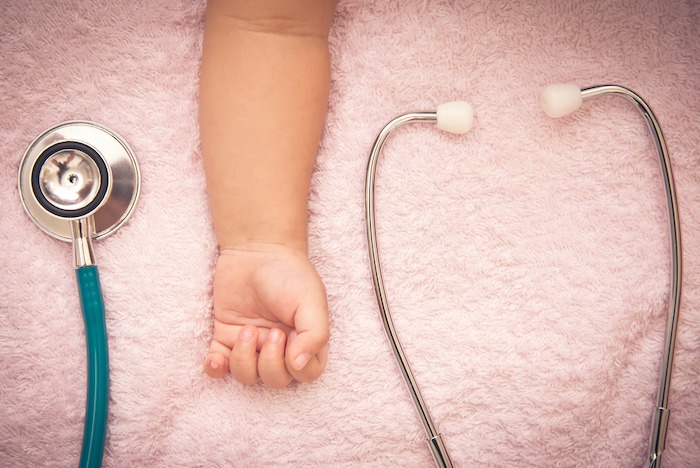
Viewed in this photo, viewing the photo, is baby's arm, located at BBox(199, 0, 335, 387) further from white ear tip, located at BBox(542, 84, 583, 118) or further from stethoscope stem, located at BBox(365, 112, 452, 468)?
white ear tip, located at BBox(542, 84, 583, 118)

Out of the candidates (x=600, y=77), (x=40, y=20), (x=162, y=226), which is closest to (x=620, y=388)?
(x=600, y=77)

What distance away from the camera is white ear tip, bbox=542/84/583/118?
0.62 m

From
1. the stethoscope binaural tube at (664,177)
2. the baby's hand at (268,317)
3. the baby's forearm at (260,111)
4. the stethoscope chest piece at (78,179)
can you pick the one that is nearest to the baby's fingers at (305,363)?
the baby's hand at (268,317)

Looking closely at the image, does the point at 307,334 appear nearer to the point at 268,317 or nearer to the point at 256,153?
the point at 268,317

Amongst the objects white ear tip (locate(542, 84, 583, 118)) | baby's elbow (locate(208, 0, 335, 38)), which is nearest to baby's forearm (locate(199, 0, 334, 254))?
baby's elbow (locate(208, 0, 335, 38))

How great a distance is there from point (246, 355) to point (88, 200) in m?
0.28

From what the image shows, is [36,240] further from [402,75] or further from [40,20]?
[402,75]

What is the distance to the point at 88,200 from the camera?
593mm

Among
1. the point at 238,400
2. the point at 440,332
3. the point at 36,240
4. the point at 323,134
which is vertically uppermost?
the point at 323,134

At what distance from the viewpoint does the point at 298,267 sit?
583 millimetres

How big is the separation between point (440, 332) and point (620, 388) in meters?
0.26

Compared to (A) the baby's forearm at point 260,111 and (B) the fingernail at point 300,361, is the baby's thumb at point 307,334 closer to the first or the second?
(B) the fingernail at point 300,361

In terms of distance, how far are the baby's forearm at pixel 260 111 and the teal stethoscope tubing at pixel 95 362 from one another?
0.17 metres

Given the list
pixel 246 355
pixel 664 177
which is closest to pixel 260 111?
pixel 246 355
